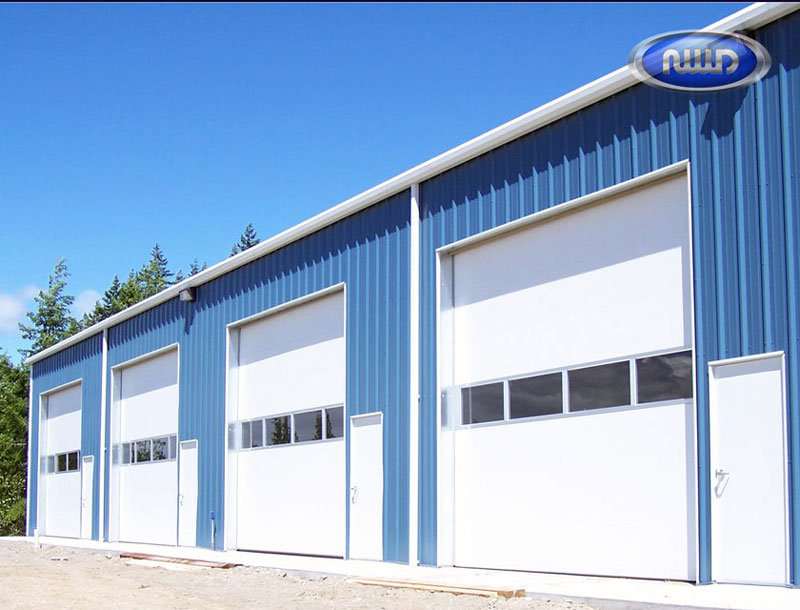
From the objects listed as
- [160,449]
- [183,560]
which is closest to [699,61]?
[183,560]

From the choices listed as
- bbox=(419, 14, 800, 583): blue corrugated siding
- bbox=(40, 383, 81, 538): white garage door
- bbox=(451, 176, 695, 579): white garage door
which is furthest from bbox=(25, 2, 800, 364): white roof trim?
bbox=(40, 383, 81, 538): white garage door

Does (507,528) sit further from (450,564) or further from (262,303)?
(262,303)

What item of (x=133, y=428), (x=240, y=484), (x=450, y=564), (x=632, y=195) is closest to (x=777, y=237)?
(x=632, y=195)

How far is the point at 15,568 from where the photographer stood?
17.9 metres

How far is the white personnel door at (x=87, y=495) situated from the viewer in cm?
2811

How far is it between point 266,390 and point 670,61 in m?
11.2

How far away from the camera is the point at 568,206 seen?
13031 millimetres

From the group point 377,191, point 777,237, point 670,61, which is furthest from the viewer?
point 377,191

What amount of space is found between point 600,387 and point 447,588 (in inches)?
120

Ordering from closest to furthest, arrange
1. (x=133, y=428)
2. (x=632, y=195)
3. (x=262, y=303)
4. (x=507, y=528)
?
(x=632, y=195) → (x=507, y=528) → (x=262, y=303) → (x=133, y=428)

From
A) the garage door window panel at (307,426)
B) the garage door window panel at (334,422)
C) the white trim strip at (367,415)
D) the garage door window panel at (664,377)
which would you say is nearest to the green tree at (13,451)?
the garage door window panel at (307,426)

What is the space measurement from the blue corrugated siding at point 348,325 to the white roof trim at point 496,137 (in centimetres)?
19

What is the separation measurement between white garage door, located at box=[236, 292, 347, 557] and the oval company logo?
7844mm

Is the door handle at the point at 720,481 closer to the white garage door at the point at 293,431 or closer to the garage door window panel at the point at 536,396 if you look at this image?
the garage door window panel at the point at 536,396
